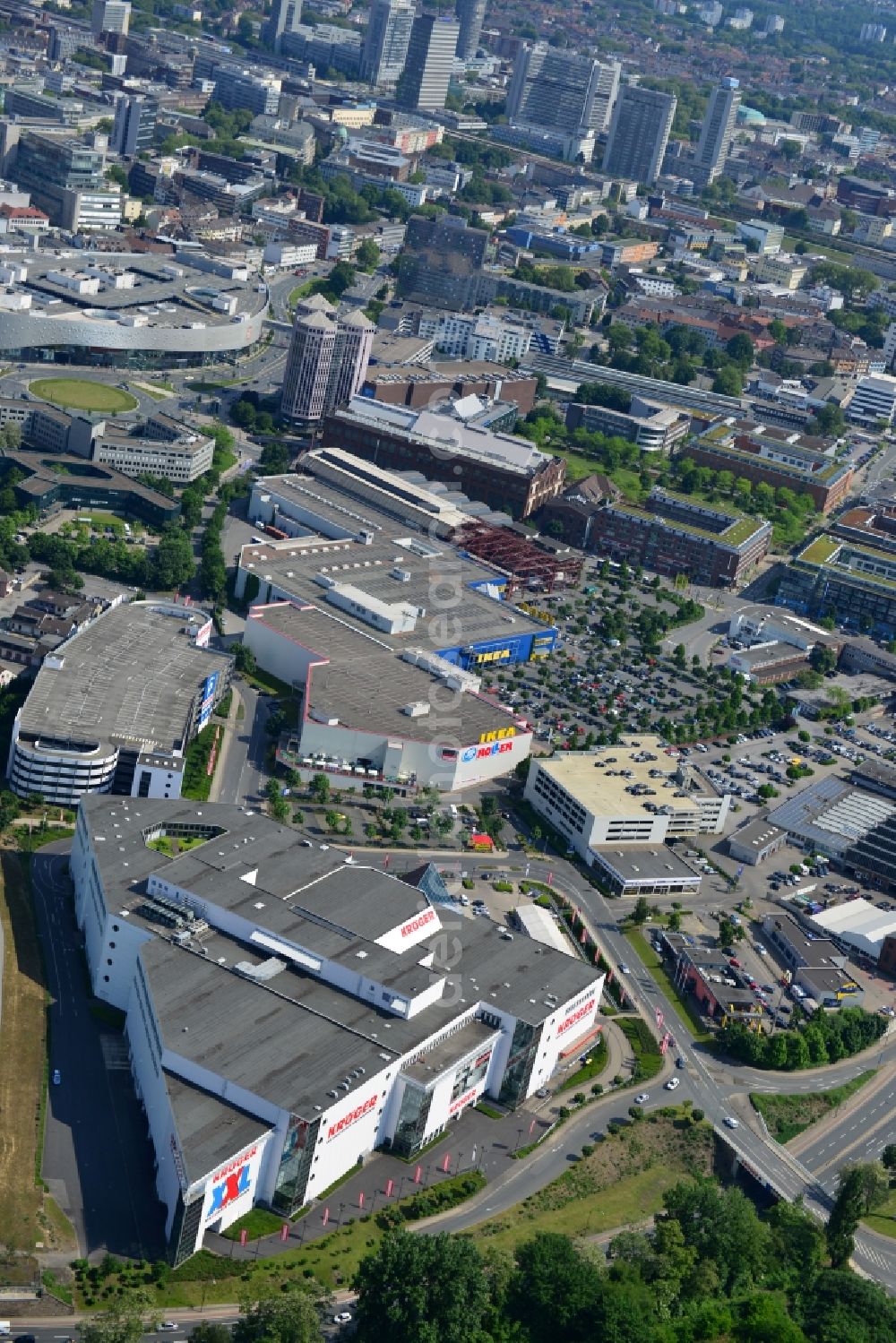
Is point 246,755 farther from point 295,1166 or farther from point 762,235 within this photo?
point 762,235

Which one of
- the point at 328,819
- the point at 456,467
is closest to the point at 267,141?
the point at 456,467

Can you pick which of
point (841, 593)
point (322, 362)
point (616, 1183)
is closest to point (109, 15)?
point (322, 362)

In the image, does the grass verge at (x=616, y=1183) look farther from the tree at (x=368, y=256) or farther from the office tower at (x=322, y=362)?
the tree at (x=368, y=256)

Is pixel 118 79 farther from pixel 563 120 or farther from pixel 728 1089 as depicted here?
pixel 728 1089

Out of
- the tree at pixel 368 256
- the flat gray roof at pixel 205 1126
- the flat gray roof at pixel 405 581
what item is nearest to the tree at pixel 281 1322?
the flat gray roof at pixel 205 1126

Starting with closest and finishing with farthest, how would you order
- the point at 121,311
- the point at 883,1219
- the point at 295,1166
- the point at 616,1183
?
the point at 295,1166 < the point at 616,1183 < the point at 883,1219 < the point at 121,311

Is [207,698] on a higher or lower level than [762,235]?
lower
